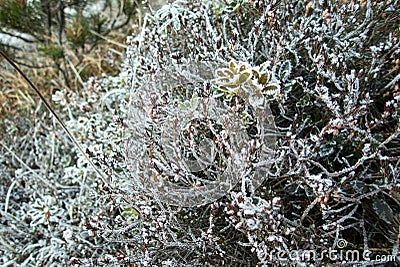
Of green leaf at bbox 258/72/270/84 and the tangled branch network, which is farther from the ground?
green leaf at bbox 258/72/270/84

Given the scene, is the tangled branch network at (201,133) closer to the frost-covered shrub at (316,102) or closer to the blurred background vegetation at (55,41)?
the frost-covered shrub at (316,102)

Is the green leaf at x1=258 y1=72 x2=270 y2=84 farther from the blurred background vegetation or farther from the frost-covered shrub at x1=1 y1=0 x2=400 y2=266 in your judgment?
the blurred background vegetation

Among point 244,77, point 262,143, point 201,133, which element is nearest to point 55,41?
point 201,133

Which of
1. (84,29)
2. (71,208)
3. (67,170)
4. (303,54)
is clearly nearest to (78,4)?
(84,29)

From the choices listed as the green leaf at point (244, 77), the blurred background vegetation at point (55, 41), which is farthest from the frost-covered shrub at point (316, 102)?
the blurred background vegetation at point (55, 41)

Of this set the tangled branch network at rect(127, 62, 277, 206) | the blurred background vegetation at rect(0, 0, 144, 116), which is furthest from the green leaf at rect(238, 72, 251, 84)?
the blurred background vegetation at rect(0, 0, 144, 116)

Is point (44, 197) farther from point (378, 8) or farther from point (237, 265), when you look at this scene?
point (378, 8)

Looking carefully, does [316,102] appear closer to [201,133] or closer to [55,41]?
[201,133]
